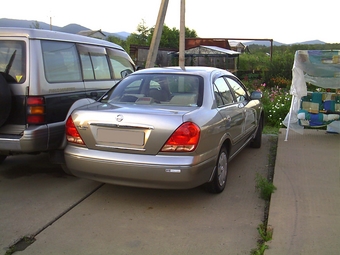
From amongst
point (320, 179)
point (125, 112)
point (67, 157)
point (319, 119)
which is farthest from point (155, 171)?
point (319, 119)

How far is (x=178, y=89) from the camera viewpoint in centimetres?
501

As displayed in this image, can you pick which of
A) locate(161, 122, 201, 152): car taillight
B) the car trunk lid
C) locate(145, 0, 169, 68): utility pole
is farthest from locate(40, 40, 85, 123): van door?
locate(145, 0, 169, 68): utility pole

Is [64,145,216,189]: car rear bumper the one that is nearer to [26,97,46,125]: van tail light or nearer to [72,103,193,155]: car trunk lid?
[72,103,193,155]: car trunk lid

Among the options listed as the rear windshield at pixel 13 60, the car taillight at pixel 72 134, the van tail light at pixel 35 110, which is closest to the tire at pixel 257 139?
the car taillight at pixel 72 134

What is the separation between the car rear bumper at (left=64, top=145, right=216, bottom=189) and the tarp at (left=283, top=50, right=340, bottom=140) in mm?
4014

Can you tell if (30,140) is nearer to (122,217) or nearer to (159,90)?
(122,217)

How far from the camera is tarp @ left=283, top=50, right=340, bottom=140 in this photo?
7.36 metres

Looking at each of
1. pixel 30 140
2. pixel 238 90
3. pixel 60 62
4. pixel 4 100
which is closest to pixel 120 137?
pixel 30 140

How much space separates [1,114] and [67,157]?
3.23ft

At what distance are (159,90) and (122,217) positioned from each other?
1.67 m

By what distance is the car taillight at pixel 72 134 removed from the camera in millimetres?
4402

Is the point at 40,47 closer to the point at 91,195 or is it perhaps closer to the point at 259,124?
the point at 91,195

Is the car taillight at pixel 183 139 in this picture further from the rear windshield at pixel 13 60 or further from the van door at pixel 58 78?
the rear windshield at pixel 13 60

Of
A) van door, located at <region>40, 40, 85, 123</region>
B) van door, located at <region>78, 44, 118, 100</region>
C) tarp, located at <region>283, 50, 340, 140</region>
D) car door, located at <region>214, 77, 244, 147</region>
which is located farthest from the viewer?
tarp, located at <region>283, 50, 340, 140</region>
